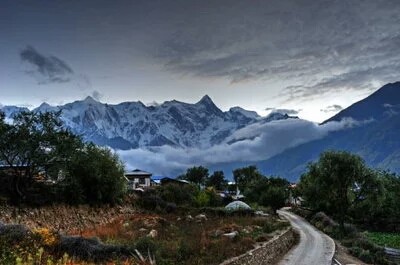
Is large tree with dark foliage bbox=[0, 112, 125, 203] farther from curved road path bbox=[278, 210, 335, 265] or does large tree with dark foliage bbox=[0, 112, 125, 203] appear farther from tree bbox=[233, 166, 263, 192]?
tree bbox=[233, 166, 263, 192]

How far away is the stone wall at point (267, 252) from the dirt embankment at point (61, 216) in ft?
50.9

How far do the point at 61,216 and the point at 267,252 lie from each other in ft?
63.1

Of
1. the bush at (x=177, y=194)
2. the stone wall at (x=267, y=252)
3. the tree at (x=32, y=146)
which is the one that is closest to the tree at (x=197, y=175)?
the bush at (x=177, y=194)

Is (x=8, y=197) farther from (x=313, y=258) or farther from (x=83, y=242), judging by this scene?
(x=313, y=258)

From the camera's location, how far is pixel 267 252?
109 feet

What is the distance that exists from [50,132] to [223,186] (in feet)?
518

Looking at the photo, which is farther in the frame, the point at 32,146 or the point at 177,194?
the point at 177,194

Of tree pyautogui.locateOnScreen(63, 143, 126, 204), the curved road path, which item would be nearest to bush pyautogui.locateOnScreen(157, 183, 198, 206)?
tree pyautogui.locateOnScreen(63, 143, 126, 204)

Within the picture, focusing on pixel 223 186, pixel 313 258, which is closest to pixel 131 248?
pixel 313 258

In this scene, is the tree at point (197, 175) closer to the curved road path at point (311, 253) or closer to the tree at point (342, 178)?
the tree at point (342, 178)

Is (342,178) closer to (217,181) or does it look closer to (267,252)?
(267,252)

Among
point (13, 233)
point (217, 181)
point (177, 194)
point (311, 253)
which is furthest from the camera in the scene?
point (217, 181)

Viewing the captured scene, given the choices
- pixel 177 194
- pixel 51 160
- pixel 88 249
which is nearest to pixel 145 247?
pixel 88 249

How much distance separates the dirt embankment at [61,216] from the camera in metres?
36.2
